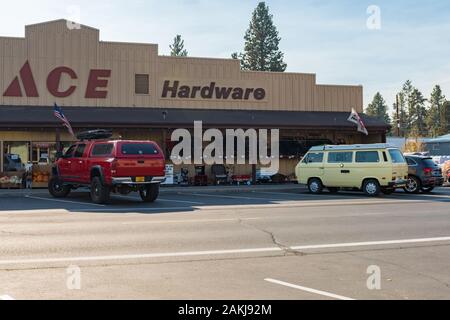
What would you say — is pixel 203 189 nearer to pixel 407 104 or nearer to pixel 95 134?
pixel 95 134

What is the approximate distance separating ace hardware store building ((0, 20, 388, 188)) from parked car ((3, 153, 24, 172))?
49 mm

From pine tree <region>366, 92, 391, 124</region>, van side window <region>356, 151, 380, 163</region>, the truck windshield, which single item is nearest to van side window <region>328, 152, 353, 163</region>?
van side window <region>356, 151, 380, 163</region>

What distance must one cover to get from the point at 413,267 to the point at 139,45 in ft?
78.7

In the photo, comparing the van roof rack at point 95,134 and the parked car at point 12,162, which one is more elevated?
the van roof rack at point 95,134

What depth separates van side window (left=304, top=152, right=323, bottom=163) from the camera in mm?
24117

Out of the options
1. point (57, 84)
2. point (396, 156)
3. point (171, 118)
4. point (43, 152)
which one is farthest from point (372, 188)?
point (57, 84)

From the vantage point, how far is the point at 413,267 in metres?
8.27

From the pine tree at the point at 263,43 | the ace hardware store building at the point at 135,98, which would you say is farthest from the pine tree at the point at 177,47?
the ace hardware store building at the point at 135,98

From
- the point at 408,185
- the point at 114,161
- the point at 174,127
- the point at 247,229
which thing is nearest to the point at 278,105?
the point at 174,127

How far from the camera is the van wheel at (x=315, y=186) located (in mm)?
24172

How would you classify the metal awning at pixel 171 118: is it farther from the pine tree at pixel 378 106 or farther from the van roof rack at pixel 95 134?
the pine tree at pixel 378 106

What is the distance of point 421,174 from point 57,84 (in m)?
18.2

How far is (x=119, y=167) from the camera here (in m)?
17.8

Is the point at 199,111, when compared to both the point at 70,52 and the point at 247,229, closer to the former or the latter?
the point at 70,52
